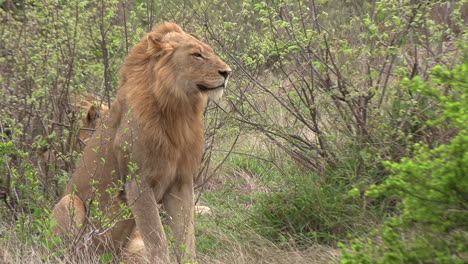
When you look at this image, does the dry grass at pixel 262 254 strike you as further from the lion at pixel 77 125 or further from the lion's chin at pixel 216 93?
the lion at pixel 77 125

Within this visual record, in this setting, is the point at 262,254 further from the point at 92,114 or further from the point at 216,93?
the point at 92,114

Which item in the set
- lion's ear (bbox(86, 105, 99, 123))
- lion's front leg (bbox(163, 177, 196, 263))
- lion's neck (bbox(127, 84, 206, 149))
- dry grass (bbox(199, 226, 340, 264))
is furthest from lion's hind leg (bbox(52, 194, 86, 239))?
lion's ear (bbox(86, 105, 99, 123))

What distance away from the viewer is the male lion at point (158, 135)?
539cm

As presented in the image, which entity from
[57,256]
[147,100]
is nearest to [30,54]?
[147,100]

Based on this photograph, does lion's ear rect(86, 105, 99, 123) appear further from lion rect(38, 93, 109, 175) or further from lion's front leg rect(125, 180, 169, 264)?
lion's front leg rect(125, 180, 169, 264)

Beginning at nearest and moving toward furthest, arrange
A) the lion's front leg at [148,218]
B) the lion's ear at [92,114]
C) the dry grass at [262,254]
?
the dry grass at [262,254] → the lion's front leg at [148,218] → the lion's ear at [92,114]

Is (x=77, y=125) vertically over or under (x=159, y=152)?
under

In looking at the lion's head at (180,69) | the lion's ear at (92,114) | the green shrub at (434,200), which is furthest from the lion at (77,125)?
the green shrub at (434,200)

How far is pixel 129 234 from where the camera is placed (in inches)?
231

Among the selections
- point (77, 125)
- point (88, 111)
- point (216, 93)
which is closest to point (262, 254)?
point (216, 93)

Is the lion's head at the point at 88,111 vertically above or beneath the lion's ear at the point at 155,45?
beneath

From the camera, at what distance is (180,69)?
17.9 ft

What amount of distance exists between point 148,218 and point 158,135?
1.80 ft

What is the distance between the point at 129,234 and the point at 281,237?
1.10 metres
